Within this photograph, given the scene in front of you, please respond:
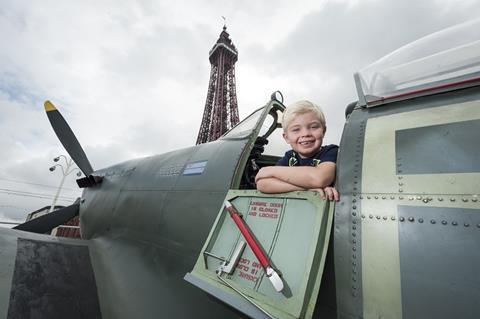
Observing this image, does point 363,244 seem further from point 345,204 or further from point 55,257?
point 55,257

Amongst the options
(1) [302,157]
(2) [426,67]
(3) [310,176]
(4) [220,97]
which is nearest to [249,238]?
(3) [310,176]

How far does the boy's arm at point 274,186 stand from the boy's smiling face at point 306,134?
36 cm

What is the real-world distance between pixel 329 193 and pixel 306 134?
597 mm

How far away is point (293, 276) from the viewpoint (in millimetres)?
1243

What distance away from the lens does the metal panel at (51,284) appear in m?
2.34

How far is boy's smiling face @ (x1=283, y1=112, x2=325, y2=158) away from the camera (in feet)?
5.95

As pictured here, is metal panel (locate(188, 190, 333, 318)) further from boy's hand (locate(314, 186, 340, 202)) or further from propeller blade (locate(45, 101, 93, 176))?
propeller blade (locate(45, 101, 93, 176))

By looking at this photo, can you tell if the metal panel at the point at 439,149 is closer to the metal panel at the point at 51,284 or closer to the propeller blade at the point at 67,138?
the metal panel at the point at 51,284

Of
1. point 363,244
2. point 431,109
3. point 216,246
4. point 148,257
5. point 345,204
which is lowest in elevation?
point 148,257

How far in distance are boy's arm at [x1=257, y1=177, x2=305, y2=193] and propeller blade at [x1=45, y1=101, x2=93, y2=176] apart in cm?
600

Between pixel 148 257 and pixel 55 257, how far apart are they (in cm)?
142

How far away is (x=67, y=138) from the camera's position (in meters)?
6.10

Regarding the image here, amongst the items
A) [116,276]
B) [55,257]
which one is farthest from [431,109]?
[55,257]

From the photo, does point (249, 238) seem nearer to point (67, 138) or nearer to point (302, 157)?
point (302, 157)
